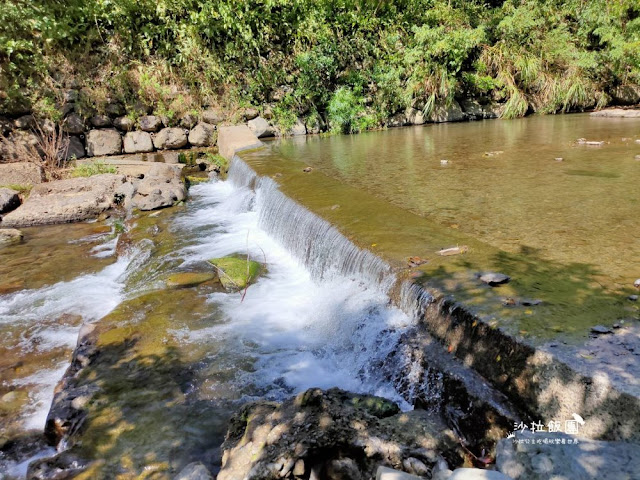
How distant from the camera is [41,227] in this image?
8.11 meters

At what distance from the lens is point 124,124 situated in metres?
12.2

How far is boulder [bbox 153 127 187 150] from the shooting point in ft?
40.4

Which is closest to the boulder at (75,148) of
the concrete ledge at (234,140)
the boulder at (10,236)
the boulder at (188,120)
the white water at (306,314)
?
the boulder at (188,120)

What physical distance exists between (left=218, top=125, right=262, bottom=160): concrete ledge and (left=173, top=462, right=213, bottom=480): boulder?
860 cm

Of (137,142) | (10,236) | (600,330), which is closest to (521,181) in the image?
(600,330)

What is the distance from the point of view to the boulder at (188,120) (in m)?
12.7

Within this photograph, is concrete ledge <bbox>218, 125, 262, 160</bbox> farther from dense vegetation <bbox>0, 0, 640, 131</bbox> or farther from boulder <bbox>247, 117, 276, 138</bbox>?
dense vegetation <bbox>0, 0, 640, 131</bbox>

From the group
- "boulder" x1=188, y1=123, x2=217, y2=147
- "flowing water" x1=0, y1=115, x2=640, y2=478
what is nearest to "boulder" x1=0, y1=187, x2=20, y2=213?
"flowing water" x1=0, y1=115, x2=640, y2=478

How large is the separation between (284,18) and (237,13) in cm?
160

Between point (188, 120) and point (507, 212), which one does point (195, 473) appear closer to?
point (507, 212)

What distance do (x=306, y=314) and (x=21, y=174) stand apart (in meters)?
8.53

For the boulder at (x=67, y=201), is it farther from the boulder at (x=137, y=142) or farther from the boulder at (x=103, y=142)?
the boulder at (x=137, y=142)

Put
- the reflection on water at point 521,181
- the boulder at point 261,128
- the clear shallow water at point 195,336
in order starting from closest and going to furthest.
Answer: the clear shallow water at point 195,336 < the reflection on water at point 521,181 < the boulder at point 261,128

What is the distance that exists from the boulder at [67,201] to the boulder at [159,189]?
612 mm
